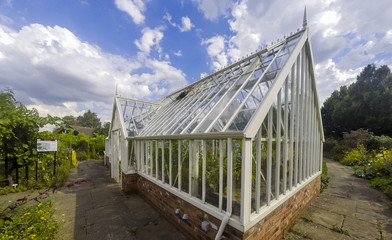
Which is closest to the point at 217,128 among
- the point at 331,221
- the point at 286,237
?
the point at 286,237

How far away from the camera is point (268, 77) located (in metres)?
3.82

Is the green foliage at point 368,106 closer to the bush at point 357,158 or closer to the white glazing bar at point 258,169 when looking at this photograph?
the bush at point 357,158

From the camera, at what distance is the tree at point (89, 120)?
41500 millimetres

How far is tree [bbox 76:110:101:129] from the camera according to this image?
41500 mm

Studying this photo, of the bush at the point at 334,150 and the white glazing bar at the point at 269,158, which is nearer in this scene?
the white glazing bar at the point at 269,158

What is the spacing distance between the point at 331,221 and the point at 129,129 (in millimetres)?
7489

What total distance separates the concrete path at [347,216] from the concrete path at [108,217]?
319 centimetres

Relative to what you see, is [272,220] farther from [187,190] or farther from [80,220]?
[80,220]

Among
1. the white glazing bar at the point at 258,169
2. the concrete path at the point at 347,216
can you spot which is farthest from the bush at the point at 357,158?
the white glazing bar at the point at 258,169

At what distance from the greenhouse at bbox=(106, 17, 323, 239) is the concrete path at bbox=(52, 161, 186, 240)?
0.33 meters

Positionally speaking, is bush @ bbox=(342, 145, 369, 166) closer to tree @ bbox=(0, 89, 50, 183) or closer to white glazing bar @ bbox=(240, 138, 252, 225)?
white glazing bar @ bbox=(240, 138, 252, 225)

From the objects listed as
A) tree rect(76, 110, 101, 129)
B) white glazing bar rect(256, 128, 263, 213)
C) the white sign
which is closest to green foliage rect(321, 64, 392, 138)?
white glazing bar rect(256, 128, 263, 213)

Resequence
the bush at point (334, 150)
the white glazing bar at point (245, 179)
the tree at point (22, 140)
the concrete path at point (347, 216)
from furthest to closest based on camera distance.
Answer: the bush at point (334, 150), the tree at point (22, 140), the concrete path at point (347, 216), the white glazing bar at point (245, 179)

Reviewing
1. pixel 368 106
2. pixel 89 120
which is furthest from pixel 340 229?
pixel 89 120
